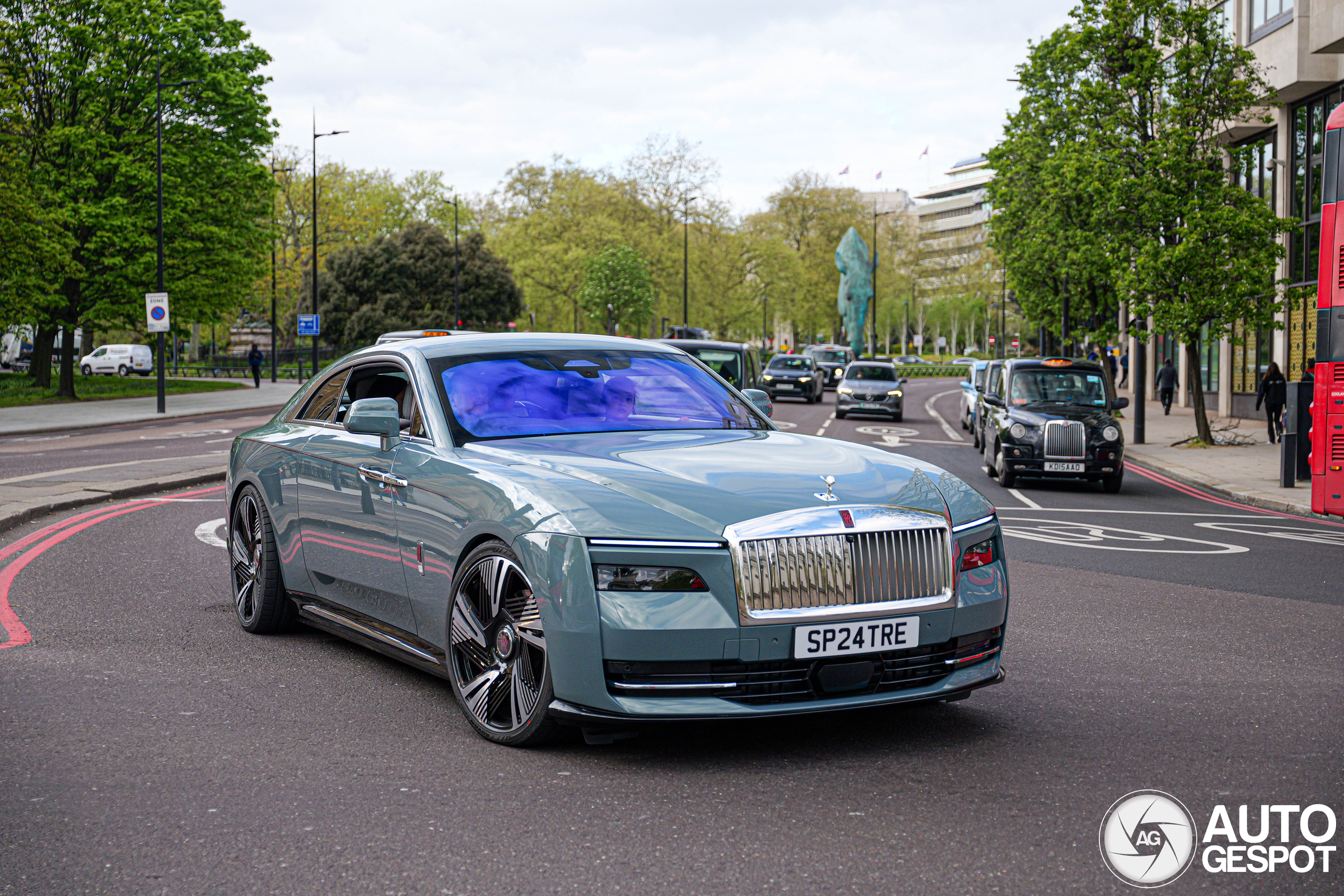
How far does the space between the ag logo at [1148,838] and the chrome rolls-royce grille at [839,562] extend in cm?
96

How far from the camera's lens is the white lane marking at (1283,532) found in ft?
40.7

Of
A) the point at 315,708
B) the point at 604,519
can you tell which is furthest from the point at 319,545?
the point at 604,519

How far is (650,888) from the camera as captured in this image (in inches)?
135

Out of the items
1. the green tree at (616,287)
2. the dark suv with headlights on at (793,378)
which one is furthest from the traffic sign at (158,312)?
the green tree at (616,287)

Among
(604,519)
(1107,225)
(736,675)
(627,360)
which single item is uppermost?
(1107,225)

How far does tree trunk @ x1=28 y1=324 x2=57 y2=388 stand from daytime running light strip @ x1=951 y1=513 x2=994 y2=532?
135ft

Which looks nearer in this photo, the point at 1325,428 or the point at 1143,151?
the point at 1325,428

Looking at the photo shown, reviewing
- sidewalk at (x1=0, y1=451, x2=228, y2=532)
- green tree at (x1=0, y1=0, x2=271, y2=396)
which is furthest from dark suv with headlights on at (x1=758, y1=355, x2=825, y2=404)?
sidewalk at (x1=0, y1=451, x2=228, y2=532)

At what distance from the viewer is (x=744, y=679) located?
14.4 ft

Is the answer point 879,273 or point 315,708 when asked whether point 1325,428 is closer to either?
point 315,708

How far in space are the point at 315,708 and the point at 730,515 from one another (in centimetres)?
209

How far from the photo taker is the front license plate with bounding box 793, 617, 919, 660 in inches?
173

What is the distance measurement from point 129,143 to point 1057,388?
1219 inches

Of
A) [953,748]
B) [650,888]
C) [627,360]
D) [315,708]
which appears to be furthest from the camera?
[627,360]
